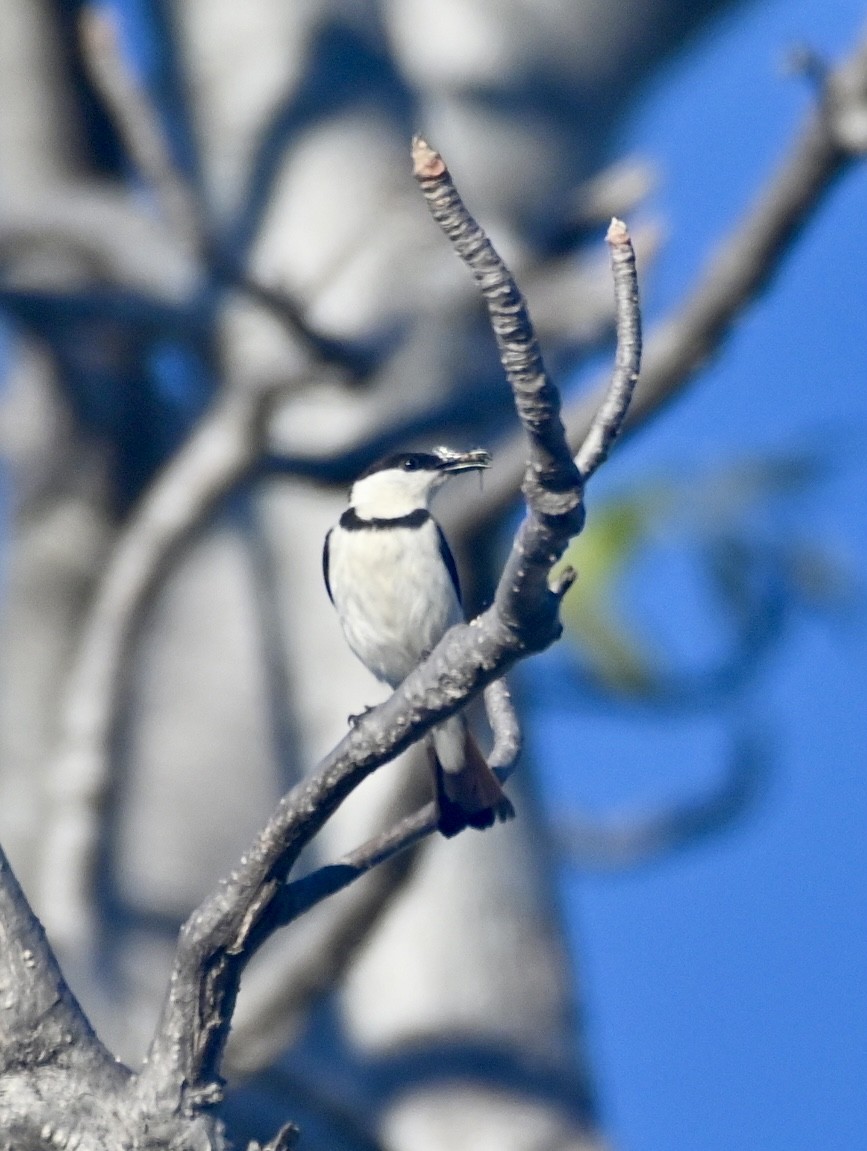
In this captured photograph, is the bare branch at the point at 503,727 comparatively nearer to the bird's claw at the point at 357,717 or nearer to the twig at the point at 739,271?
the bird's claw at the point at 357,717

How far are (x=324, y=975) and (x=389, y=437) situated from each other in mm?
1274

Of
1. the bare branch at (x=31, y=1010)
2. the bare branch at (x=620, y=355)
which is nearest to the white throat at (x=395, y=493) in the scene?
the bare branch at (x=31, y=1010)

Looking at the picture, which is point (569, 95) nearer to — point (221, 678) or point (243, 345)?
point (243, 345)

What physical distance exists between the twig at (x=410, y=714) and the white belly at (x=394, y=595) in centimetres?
85

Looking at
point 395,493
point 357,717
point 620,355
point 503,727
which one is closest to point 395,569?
point 395,493

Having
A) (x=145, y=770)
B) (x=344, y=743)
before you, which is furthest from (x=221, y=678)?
(x=344, y=743)

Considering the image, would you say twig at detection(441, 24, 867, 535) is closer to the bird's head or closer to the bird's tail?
the bird's head

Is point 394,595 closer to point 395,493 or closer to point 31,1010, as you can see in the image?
point 395,493

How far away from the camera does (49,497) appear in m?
5.15

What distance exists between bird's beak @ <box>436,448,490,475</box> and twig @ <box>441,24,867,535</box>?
56 cm

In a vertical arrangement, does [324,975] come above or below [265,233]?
below

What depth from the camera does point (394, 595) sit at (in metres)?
3.10

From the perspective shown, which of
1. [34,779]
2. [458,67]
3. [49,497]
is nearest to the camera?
[34,779]

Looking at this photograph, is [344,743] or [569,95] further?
[569,95]
